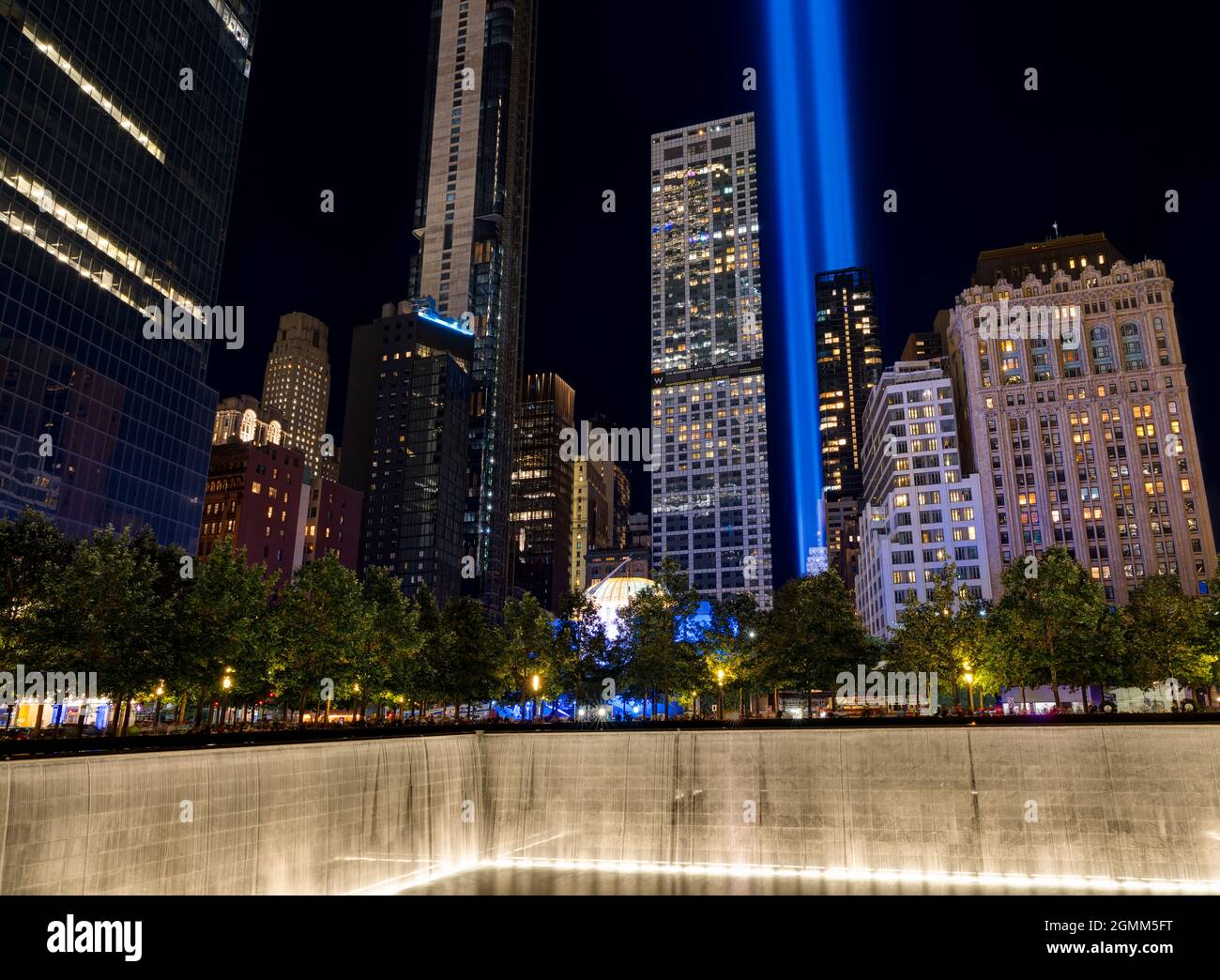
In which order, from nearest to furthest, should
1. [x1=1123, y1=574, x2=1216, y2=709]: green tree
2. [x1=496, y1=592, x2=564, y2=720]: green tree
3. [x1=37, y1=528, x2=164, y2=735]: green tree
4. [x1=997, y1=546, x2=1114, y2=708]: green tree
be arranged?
[x1=37, y1=528, x2=164, y2=735]: green tree → [x1=997, y1=546, x2=1114, y2=708]: green tree → [x1=1123, y1=574, x2=1216, y2=709]: green tree → [x1=496, y1=592, x2=564, y2=720]: green tree

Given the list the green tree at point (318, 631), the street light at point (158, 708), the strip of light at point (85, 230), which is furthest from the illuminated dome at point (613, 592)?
the strip of light at point (85, 230)

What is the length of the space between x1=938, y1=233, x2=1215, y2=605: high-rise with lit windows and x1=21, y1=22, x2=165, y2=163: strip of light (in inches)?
5388

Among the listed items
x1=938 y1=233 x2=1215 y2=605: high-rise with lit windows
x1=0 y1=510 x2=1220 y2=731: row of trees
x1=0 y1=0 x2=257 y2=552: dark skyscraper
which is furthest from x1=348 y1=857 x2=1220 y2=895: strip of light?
x1=938 y1=233 x2=1215 y2=605: high-rise with lit windows

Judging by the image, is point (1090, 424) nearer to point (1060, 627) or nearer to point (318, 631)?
point (1060, 627)

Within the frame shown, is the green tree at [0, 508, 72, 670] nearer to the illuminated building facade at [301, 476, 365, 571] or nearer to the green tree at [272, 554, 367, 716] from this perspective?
the green tree at [272, 554, 367, 716]

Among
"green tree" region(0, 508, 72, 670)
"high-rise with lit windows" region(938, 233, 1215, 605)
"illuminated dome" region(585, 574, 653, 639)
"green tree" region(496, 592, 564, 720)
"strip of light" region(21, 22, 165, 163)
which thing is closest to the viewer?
"green tree" region(0, 508, 72, 670)

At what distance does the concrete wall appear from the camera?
91.5 feet

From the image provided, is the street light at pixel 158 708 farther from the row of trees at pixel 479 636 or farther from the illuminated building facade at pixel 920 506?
the illuminated building facade at pixel 920 506

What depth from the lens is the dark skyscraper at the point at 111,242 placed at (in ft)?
269

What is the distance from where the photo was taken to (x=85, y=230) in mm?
90562

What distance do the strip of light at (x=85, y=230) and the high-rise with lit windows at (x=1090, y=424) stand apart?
132m

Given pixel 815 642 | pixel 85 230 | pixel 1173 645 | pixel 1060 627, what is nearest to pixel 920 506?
pixel 815 642

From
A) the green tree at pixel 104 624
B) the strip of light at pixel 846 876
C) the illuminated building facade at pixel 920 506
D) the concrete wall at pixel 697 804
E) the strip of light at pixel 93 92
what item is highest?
the strip of light at pixel 93 92
